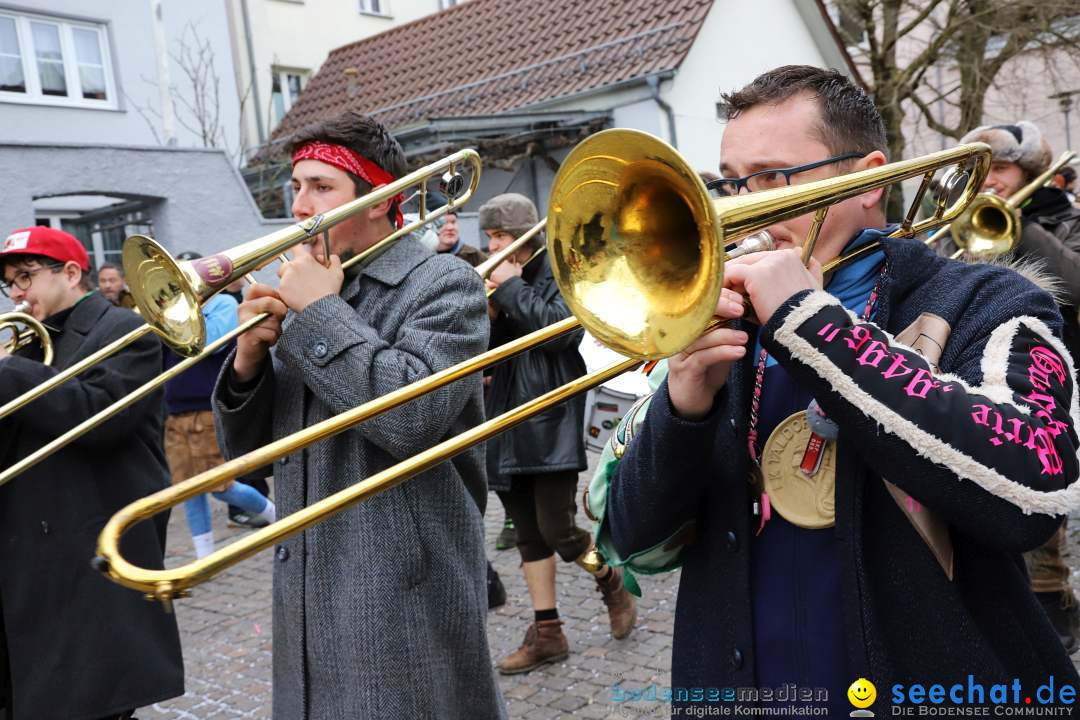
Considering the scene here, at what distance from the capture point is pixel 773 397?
1.62 m

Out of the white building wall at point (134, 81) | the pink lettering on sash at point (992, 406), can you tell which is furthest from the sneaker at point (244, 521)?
the white building wall at point (134, 81)

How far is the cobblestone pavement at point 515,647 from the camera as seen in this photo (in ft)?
12.1

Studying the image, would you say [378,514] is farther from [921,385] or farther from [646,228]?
[921,385]

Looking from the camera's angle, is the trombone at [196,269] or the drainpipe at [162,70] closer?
the trombone at [196,269]

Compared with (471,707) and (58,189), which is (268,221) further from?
(471,707)

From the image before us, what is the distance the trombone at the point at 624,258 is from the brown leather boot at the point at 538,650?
257cm

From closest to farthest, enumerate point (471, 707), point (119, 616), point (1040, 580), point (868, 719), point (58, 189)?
point (868, 719)
point (471, 707)
point (119, 616)
point (1040, 580)
point (58, 189)

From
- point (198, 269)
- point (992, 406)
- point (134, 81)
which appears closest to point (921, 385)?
point (992, 406)

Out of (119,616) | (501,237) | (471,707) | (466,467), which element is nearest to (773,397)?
(466,467)

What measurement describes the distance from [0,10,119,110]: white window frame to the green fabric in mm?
14437

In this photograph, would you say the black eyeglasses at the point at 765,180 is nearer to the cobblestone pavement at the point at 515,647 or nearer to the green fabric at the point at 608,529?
the green fabric at the point at 608,529

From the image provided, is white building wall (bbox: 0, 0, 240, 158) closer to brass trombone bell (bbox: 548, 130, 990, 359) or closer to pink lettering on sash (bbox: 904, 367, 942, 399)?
brass trombone bell (bbox: 548, 130, 990, 359)

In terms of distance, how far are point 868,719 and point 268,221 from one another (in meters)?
9.49

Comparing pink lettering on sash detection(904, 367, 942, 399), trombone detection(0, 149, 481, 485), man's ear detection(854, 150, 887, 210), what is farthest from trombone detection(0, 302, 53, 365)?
pink lettering on sash detection(904, 367, 942, 399)
